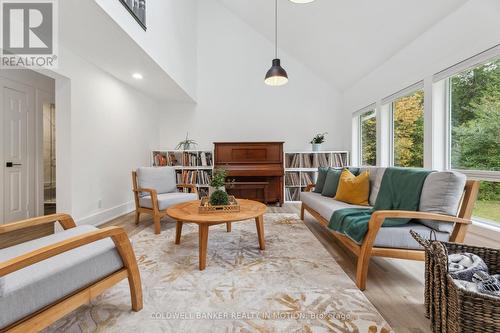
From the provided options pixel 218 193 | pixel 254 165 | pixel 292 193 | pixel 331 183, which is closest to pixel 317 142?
pixel 292 193

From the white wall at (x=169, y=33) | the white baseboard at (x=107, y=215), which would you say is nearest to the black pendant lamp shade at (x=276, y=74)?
the white wall at (x=169, y=33)

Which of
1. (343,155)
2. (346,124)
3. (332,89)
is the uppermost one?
(332,89)

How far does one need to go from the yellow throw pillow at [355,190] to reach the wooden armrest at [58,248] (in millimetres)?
2278

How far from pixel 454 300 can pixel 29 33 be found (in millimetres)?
3908

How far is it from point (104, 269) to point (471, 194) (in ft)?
7.83

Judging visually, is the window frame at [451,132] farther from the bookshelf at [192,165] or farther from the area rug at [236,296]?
the bookshelf at [192,165]

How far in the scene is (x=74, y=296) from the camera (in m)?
1.13

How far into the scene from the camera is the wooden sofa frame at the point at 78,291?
0.92 m

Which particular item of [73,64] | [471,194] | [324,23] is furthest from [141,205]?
[324,23]

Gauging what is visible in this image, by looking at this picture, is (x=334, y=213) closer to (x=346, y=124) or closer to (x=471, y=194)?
(x=471, y=194)

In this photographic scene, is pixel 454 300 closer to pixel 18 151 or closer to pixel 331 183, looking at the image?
pixel 331 183

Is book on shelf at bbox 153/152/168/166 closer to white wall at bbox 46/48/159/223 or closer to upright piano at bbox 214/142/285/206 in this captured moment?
white wall at bbox 46/48/159/223

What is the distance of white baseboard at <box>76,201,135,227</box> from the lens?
316 centimetres

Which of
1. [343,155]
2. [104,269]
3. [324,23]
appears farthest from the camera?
[343,155]
